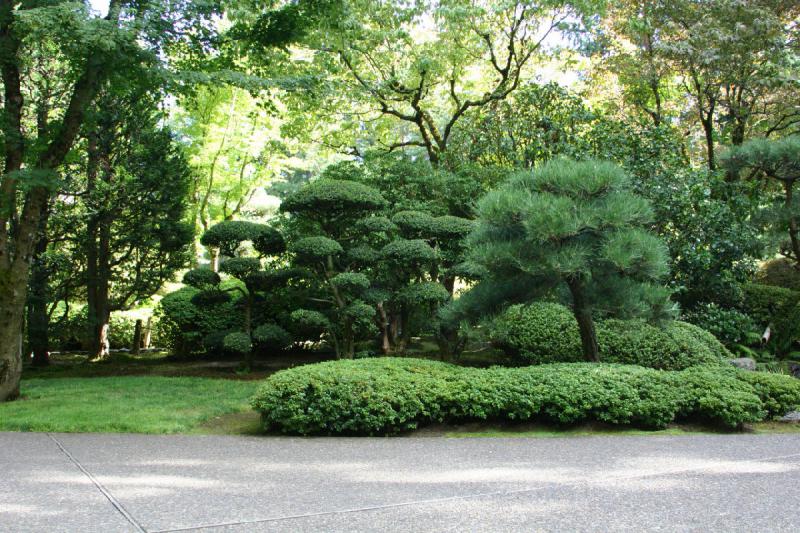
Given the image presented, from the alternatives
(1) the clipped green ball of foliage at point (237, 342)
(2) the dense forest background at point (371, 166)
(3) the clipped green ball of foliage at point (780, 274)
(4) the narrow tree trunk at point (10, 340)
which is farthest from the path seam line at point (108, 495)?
(3) the clipped green ball of foliage at point (780, 274)

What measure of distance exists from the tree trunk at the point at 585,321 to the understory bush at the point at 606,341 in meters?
0.41

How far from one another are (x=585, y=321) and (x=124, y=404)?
5184mm

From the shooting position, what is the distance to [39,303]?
1036cm

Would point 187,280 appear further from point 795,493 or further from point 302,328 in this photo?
point 795,493

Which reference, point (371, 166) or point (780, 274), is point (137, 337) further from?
point (780, 274)

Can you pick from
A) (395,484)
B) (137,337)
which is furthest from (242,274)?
(395,484)

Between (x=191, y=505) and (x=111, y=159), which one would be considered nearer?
(x=191, y=505)

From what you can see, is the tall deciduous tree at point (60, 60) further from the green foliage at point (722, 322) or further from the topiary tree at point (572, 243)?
the green foliage at point (722, 322)

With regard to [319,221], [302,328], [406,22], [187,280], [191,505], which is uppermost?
[406,22]

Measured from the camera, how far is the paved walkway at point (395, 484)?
10.8 feet

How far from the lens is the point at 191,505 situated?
3.51m

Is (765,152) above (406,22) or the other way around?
the other way around

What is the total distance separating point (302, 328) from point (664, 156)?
6.55 meters

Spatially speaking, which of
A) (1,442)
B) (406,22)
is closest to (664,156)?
(406,22)
